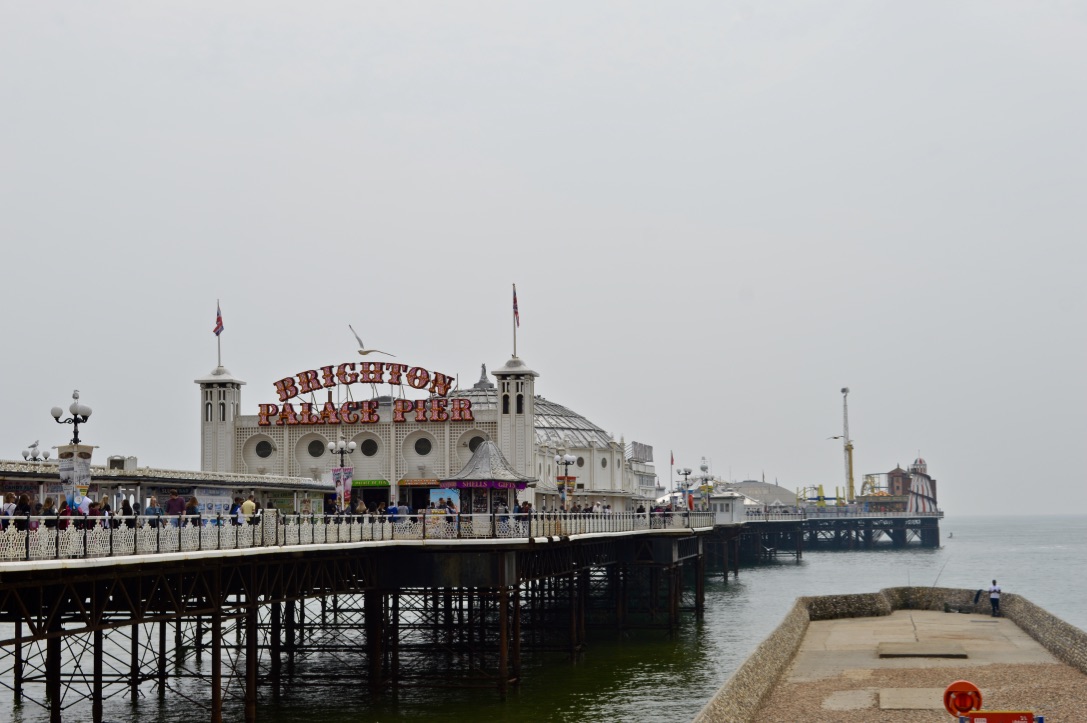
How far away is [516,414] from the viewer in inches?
2739

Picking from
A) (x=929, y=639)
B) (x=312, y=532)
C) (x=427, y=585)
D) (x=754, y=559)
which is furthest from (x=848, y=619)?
(x=754, y=559)

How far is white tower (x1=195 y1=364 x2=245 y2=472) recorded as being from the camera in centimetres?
7119

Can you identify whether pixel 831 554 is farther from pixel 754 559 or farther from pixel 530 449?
pixel 530 449

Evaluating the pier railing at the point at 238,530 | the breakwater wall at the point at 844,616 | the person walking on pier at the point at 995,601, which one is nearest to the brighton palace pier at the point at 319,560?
the pier railing at the point at 238,530

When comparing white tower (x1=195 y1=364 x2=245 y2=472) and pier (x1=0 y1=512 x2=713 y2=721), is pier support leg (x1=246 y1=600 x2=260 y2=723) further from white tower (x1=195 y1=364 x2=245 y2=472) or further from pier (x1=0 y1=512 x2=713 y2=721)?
white tower (x1=195 y1=364 x2=245 y2=472)

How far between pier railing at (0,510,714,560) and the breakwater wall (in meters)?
9.09

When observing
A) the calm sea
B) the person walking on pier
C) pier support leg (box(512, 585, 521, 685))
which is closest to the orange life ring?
the calm sea

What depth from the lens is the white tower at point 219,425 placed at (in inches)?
2803

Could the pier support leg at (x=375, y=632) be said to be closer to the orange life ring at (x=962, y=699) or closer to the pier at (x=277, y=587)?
the pier at (x=277, y=587)

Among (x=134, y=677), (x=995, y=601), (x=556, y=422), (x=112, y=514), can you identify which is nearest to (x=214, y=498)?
(x=134, y=677)

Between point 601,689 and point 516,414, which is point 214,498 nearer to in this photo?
point 601,689

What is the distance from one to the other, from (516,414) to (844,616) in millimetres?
19464

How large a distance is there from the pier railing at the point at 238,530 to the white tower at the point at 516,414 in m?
8.86

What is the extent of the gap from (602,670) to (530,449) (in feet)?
58.5
